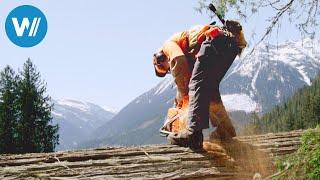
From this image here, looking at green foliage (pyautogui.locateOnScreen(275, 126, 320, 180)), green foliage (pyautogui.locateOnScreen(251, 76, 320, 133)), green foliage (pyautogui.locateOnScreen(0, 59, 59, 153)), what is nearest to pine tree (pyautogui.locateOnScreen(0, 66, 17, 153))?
green foliage (pyautogui.locateOnScreen(0, 59, 59, 153))

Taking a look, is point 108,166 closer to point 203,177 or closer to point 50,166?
point 50,166

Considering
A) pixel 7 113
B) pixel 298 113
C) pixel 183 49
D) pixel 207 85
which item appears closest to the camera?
pixel 207 85

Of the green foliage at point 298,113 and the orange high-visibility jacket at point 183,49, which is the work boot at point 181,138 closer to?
the orange high-visibility jacket at point 183,49

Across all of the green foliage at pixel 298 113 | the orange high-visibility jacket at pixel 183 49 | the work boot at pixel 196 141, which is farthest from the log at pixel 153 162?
the green foliage at pixel 298 113

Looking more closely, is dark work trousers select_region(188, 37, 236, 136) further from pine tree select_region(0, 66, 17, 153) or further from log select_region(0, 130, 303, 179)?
pine tree select_region(0, 66, 17, 153)

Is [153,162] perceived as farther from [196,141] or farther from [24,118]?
[24,118]

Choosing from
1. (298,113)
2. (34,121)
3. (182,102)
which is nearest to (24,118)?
(34,121)

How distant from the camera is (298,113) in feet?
453

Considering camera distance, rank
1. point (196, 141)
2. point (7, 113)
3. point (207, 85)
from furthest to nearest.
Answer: point (7, 113) → point (207, 85) → point (196, 141)

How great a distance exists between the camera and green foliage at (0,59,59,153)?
52625 mm

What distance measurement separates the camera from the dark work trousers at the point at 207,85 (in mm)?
5562

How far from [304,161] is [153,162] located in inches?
55.2

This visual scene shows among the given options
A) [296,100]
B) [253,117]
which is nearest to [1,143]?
[253,117]

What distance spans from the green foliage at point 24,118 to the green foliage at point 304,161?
4920cm
